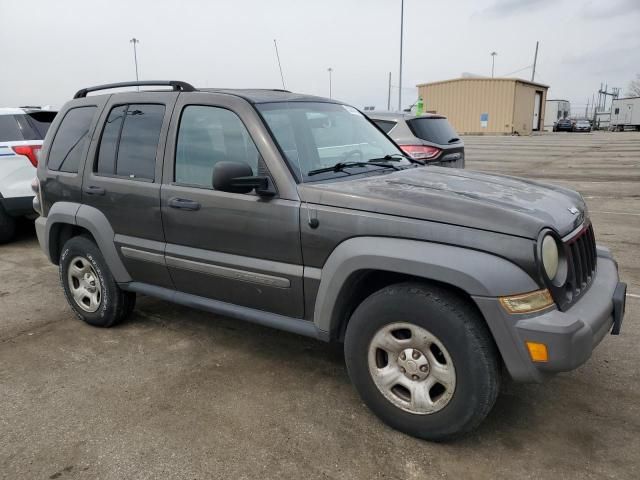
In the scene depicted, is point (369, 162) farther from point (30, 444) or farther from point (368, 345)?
point (30, 444)

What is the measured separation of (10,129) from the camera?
727cm

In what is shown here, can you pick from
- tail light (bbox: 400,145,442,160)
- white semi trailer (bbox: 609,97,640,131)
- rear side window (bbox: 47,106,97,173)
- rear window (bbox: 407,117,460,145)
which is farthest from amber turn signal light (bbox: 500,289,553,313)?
white semi trailer (bbox: 609,97,640,131)

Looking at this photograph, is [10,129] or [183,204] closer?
[183,204]

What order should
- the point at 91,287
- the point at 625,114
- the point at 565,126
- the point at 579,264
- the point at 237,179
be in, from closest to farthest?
the point at 579,264
the point at 237,179
the point at 91,287
the point at 625,114
the point at 565,126

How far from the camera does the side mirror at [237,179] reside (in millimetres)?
3021

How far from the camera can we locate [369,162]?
3.68m

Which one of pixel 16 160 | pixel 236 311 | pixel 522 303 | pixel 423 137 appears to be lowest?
pixel 236 311

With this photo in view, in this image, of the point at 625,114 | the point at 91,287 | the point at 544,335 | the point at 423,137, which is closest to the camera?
the point at 544,335

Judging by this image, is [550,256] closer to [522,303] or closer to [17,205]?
[522,303]

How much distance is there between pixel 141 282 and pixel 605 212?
786 cm

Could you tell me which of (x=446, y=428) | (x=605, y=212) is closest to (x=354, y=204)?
(x=446, y=428)

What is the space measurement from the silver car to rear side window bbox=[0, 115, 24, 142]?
190 inches

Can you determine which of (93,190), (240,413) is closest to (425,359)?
(240,413)

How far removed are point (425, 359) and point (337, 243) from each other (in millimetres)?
743
